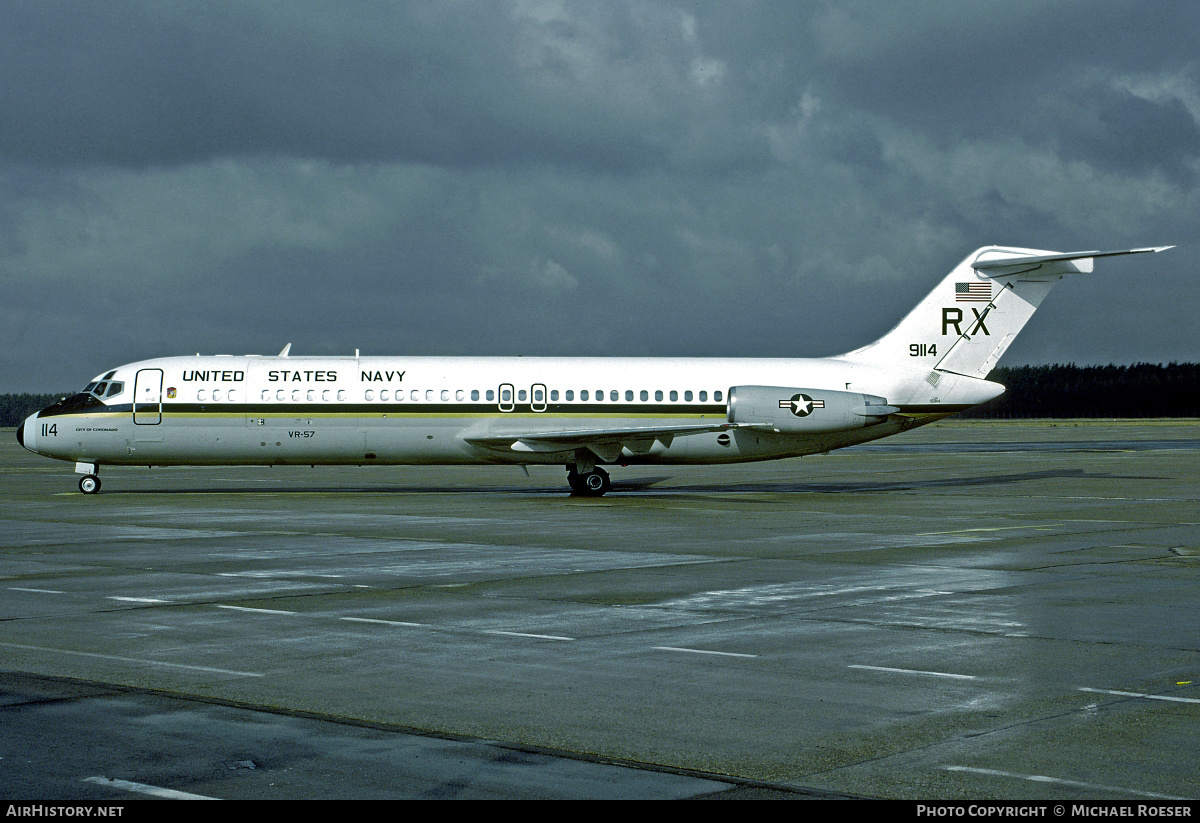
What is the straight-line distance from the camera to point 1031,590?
15242 mm

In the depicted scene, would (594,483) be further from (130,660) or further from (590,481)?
(130,660)

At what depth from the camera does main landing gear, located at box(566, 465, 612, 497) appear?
33250 mm

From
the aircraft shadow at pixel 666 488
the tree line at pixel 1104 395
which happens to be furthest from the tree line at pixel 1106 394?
the aircraft shadow at pixel 666 488

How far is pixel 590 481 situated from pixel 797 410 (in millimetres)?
5887

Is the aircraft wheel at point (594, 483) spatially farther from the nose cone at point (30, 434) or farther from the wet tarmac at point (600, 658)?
the nose cone at point (30, 434)

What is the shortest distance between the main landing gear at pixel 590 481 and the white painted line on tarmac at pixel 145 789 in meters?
26.0

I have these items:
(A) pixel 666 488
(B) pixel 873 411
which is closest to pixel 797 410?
(B) pixel 873 411

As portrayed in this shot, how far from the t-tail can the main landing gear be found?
29.8 feet

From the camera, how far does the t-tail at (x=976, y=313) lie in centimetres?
3412

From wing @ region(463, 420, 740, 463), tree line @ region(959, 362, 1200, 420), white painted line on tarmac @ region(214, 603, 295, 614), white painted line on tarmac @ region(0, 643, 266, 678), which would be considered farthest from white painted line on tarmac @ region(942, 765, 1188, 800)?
tree line @ region(959, 362, 1200, 420)

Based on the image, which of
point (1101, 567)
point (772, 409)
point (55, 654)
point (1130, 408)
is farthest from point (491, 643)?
point (1130, 408)

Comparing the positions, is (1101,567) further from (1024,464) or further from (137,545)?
(1024,464)

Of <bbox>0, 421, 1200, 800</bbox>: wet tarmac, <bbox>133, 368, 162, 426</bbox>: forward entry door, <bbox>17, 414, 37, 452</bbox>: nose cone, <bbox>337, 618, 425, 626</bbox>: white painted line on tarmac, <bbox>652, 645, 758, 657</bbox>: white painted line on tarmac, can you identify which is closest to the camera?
<bbox>0, 421, 1200, 800</bbox>: wet tarmac

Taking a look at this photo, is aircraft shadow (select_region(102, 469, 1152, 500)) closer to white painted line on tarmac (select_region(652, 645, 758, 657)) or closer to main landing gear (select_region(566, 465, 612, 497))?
main landing gear (select_region(566, 465, 612, 497))
